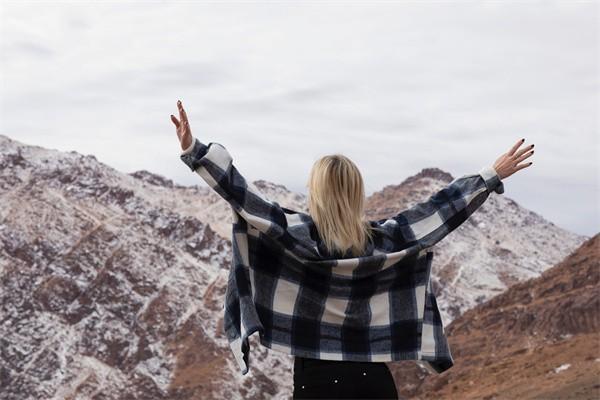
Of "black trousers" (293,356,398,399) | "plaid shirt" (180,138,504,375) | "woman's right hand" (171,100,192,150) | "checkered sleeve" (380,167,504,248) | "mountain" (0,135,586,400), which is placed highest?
"mountain" (0,135,586,400)

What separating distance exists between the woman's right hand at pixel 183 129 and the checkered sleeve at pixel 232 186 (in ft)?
0.09

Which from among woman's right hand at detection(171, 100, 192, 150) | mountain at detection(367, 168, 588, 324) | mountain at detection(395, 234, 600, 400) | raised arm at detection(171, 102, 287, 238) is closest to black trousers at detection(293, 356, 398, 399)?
raised arm at detection(171, 102, 287, 238)

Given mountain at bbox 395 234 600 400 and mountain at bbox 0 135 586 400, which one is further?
mountain at bbox 0 135 586 400

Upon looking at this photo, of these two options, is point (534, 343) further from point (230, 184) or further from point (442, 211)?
point (230, 184)

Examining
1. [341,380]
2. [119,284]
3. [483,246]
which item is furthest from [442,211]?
[483,246]

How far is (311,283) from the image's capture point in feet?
15.5

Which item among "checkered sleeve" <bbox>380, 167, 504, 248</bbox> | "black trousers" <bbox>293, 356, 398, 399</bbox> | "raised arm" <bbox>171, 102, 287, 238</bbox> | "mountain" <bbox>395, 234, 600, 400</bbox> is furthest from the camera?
"mountain" <bbox>395, 234, 600, 400</bbox>

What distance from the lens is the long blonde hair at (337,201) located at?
4.50 m

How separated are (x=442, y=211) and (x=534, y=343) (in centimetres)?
5402

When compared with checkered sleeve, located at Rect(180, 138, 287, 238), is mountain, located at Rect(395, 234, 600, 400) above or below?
above

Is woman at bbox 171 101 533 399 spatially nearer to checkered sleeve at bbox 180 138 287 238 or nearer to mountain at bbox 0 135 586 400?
checkered sleeve at bbox 180 138 287 238

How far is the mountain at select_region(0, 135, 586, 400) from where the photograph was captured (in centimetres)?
8231

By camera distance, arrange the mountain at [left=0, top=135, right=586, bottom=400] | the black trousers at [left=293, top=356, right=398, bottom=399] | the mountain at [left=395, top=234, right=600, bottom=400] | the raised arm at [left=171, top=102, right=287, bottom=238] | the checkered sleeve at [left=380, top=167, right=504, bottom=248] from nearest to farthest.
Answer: the black trousers at [left=293, top=356, right=398, bottom=399] → the raised arm at [left=171, top=102, right=287, bottom=238] → the checkered sleeve at [left=380, top=167, right=504, bottom=248] → the mountain at [left=395, top=234, right=600, bottom=400] → the mountain at [left=0, top=135, right=586, bottom=400]

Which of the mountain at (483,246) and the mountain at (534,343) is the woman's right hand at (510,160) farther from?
the mountain at (483,246)
